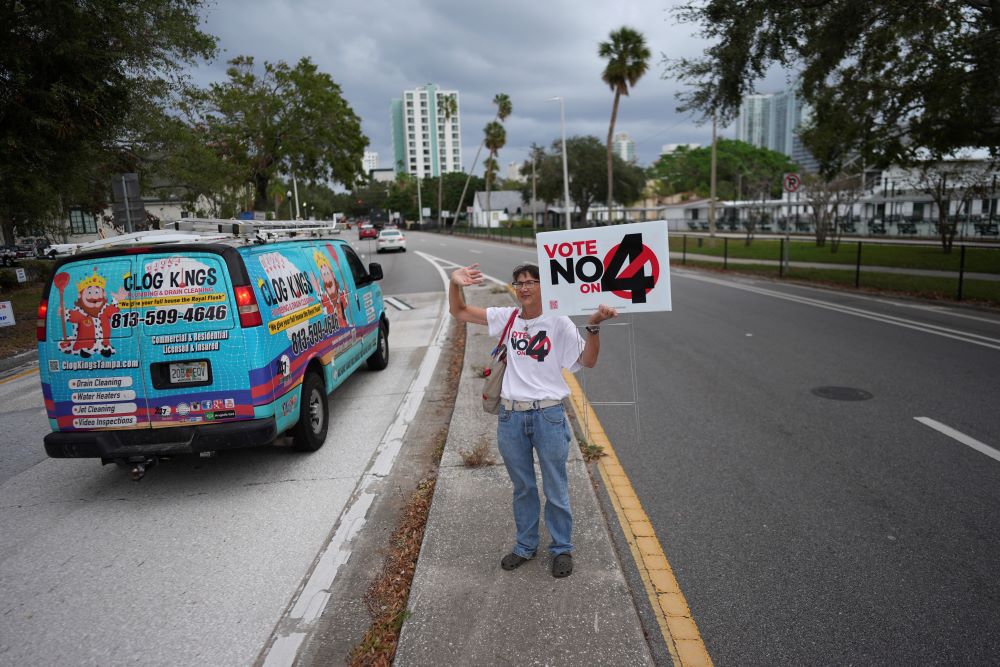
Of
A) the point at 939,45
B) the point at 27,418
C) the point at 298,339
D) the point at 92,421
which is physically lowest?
the point at 27,418

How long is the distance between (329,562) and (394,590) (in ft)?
2.00

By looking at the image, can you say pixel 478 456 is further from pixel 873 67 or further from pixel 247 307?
pixel 873 67

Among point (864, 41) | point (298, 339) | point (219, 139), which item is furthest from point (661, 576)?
point (219, 139)

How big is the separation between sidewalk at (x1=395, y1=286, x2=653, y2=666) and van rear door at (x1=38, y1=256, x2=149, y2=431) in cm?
253

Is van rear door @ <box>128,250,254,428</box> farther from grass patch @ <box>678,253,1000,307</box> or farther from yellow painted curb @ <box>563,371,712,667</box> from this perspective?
grass patch @ <box>678,253,1000,307</box>

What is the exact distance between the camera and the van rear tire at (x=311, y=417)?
603 cm

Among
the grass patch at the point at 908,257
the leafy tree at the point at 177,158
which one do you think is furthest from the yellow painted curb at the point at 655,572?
the grass patch at the point at 908,257

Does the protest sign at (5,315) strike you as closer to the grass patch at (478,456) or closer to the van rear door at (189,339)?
the van rear door at (189,339)

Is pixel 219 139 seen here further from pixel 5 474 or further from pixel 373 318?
pixel 5 474

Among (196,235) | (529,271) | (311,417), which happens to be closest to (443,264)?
(311,417)

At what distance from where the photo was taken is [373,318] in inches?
350

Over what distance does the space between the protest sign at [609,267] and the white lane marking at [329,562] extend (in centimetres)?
216

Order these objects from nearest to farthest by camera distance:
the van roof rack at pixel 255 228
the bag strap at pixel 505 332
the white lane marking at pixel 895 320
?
1. the bag strap at pixel 505 332
2. the van roof rack at pixel 255 228
3. the white lane marking at pixel 895 320

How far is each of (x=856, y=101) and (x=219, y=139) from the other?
24424 millimetres
